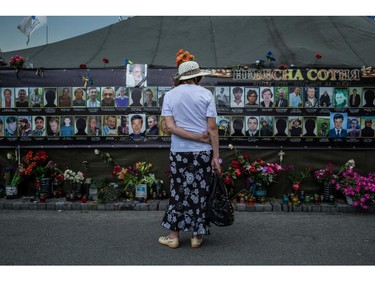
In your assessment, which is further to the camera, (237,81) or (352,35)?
(352,35)

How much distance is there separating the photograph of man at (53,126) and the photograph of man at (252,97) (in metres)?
3.28

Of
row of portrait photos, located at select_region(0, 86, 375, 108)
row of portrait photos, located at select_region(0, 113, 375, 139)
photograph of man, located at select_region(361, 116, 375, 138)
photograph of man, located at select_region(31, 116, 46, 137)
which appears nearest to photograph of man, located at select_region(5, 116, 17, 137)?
row of portrait photos, located at select_region(0, 113, 375, 139)

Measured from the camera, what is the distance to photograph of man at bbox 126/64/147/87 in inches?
275

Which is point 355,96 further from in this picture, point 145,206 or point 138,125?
point 145,206

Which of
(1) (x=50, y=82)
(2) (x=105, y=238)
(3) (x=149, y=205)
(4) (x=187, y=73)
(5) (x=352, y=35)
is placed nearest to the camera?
(4) (x=187, y=73)

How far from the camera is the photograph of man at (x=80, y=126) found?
7.10 m

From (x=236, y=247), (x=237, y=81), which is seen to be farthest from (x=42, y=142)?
(x=236, y=247)

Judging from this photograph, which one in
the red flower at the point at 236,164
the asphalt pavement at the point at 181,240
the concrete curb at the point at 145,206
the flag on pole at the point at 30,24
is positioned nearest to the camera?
the asphalt pavement at the point at 181,240

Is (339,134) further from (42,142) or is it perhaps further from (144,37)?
(42,142)

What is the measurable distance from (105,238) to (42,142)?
9.49 ft

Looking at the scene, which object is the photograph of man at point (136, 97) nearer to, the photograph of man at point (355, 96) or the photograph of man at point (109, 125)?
the photograph of man at point (109, 125)

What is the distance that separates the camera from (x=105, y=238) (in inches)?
197

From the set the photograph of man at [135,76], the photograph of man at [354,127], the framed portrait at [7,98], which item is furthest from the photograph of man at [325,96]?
the framed portrait at [7,98]

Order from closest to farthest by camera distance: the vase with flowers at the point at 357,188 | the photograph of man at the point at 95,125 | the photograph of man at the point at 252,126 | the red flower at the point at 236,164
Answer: the vase with flowers at the point at 357,188 → the red flower at the point at 236,164 → the photograph of man at the point at 252,126 → the photograph of man at the point at 95,125
